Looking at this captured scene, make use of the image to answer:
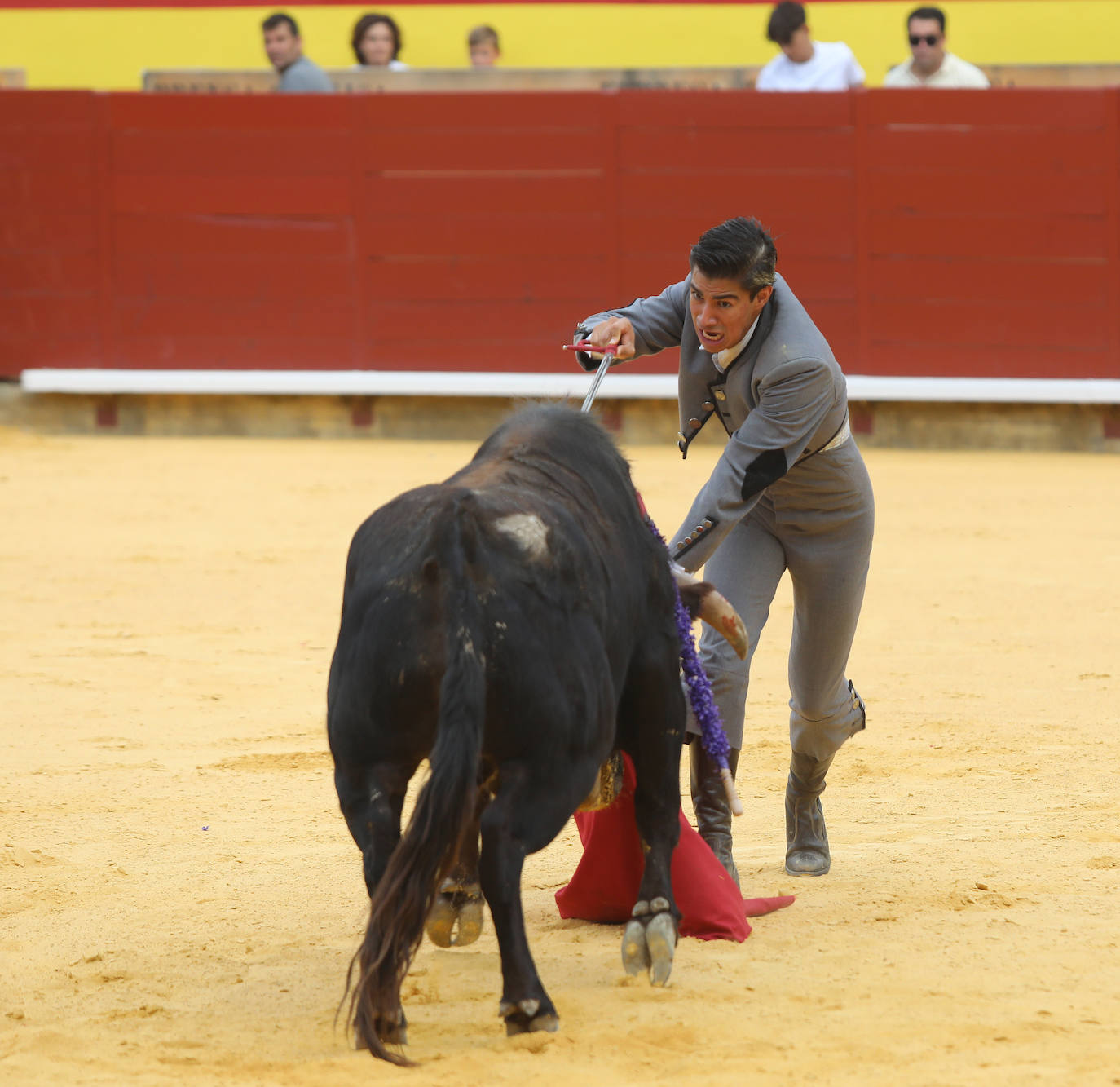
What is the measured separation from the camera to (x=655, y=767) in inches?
112

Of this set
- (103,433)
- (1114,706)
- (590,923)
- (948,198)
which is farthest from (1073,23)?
(590,923)

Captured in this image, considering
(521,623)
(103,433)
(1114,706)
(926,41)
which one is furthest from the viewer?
(103,433)

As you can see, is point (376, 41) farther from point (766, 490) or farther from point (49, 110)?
point (766, 490)

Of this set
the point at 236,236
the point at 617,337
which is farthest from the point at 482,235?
the point at 617,337

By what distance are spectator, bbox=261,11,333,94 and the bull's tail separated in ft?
25.4

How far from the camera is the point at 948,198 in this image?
907 centimetres

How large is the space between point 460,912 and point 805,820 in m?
0.88

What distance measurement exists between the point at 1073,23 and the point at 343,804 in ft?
28.8

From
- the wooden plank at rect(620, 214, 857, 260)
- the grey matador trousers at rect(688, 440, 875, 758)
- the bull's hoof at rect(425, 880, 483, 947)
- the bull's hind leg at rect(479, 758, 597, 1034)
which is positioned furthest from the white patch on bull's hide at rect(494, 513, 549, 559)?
the wooden plank at rect(620, 214, 857, 260)

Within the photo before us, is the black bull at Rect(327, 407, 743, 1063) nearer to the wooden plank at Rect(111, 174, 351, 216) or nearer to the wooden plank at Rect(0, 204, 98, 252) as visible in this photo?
the wooden plank at Rect(111, 174, 351, 216)

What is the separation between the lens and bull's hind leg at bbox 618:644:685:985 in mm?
2760

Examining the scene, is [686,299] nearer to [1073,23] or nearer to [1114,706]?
[1114,706]

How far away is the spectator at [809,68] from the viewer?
8.92 m

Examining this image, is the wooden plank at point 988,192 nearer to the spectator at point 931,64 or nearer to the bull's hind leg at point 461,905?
the spectator at point 931,64
